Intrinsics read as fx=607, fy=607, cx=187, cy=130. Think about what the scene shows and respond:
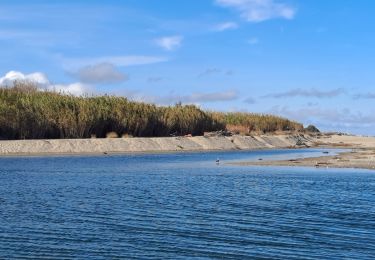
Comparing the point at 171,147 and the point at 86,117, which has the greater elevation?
the point at 86,117

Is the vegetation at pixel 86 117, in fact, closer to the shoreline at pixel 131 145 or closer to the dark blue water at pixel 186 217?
the shoreline at pixel 131 145

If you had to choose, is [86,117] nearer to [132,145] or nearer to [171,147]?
[132,145]

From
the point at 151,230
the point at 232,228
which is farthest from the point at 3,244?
the point at 232,228

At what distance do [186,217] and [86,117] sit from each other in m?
45.7

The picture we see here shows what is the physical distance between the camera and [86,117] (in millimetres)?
62062

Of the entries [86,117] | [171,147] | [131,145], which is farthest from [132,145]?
[86,117]

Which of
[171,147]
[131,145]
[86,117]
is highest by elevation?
[86,117]

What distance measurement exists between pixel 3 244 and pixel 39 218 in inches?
135

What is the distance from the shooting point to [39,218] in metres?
17.3

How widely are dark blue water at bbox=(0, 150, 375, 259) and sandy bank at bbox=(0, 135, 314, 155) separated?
22904 millimetres

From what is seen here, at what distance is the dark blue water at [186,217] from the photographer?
13555mm

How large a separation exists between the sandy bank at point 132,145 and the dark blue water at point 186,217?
→ 75.1 feet

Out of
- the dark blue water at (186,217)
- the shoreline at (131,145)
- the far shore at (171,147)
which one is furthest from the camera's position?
the shoreline at (131,145)

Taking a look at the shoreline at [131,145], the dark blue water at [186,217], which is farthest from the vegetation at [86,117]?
the dark blue water at [186,217]
